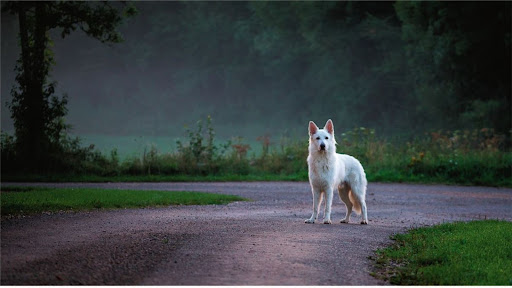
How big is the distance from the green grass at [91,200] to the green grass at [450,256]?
6.09m

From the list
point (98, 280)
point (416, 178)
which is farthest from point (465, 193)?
point (98, 280)

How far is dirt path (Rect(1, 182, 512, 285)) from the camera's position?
308 inches

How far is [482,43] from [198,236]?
31728mm

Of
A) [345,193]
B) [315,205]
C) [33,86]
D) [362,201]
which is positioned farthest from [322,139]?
[33,86]

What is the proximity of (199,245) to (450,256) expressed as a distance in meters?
3.48

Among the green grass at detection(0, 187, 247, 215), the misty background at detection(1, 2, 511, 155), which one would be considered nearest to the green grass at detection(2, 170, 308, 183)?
the green grass at detection(0, 187, 247, 215)

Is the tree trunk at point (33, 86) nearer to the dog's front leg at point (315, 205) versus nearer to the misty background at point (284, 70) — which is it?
the misty background at point (284, 70)

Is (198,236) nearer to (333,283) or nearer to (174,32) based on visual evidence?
(333,283)

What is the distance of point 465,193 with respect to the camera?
69.0 feet

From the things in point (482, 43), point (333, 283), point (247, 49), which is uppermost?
point (247, 49)

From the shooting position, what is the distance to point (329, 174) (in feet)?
43.2

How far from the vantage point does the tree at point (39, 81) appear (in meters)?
25.3

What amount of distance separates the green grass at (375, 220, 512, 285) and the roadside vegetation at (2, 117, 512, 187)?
1178 centimetres

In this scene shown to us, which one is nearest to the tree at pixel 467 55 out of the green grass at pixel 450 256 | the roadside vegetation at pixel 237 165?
the roadside vegetation at pixel 237 165
